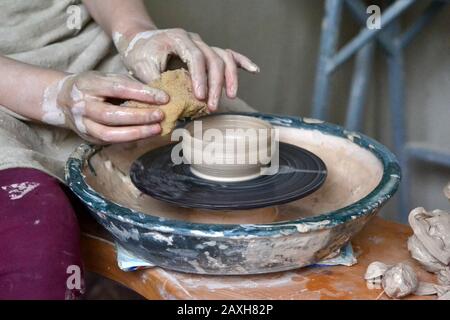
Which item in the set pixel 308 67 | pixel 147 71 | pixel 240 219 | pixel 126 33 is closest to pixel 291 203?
pixel 240 219

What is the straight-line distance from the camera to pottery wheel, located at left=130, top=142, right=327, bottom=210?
3.97ft

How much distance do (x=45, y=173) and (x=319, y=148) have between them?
25.6 inches

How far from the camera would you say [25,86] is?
4.47 ft

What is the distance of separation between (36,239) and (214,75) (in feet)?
1.66

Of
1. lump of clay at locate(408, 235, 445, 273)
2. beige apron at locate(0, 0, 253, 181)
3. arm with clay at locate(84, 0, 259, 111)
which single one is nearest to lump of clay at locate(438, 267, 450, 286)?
lump of clay at locate(408, 235, 445, 273)

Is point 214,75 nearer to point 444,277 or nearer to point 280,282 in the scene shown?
point 280,282

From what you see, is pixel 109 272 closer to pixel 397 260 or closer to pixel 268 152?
pixel 268 152

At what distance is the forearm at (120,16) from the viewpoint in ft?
5.26

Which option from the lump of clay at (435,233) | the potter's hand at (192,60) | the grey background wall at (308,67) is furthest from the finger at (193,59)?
the grey background wall at (308,67)

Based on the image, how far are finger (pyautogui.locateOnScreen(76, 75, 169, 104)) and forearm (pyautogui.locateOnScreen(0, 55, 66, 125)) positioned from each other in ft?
0.40

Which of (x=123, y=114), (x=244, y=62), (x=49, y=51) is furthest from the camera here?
(x=49, y=51)

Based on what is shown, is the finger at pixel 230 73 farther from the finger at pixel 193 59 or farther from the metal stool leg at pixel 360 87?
the metal stool leg at pixel 360 87

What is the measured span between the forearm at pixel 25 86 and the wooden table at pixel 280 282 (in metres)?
0.34

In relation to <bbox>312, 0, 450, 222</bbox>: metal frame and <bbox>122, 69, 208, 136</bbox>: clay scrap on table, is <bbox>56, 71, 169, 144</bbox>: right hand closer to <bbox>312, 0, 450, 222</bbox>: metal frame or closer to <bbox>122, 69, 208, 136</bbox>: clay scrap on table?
<bbox>122, 69, 208, 136</bbox>: clay scrap on table
